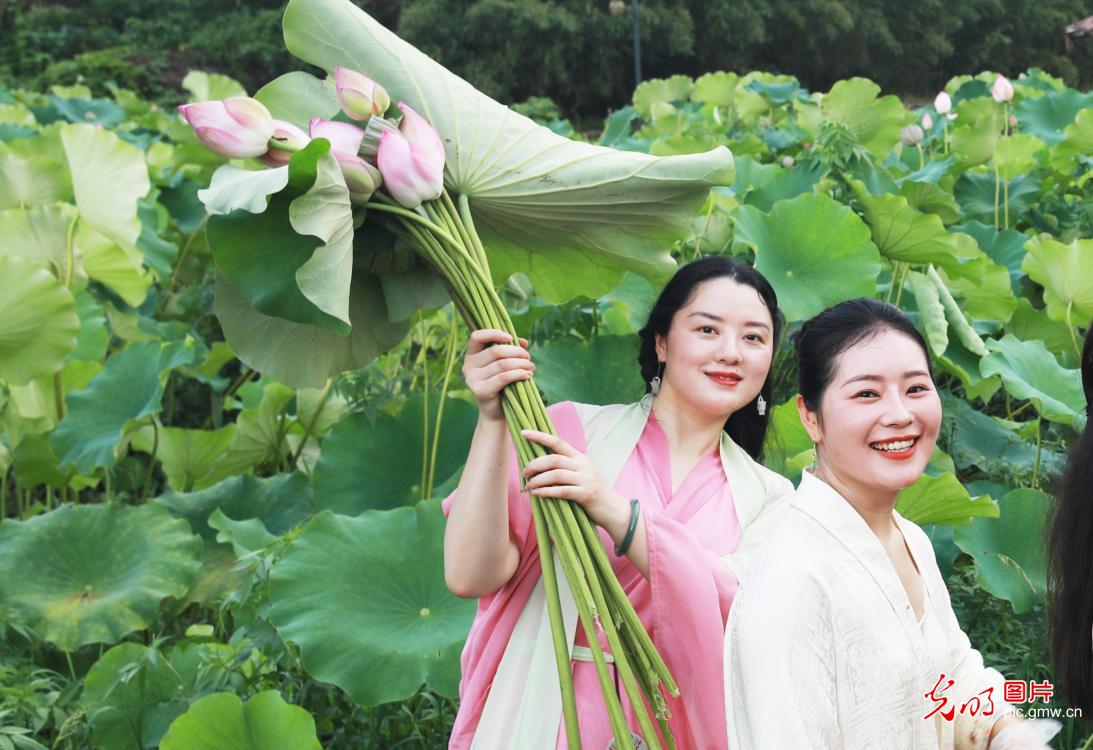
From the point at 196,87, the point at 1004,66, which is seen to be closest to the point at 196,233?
the point at 196,87

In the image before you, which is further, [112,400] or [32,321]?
[112,400]

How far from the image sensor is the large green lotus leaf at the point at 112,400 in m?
3.15

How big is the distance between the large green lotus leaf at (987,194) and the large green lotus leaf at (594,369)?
6.15 ft

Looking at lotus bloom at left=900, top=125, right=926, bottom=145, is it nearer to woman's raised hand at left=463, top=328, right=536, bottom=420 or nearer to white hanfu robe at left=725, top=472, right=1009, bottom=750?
woman's raised hand at left=463, top=328, right=536, bottom=420

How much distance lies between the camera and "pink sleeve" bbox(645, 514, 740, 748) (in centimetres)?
150

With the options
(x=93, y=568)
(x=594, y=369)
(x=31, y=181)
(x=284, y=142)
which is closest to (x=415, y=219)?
(x=284, y=142)

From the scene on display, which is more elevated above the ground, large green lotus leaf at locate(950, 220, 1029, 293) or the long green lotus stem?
large green lotus leaf at locate(950, 220, 1029, 293)

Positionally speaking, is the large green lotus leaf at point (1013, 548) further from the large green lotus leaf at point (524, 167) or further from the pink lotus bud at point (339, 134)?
the pink lotus bud at point (339, 134)

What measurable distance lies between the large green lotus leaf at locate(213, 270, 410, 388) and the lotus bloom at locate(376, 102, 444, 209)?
0.20 metres

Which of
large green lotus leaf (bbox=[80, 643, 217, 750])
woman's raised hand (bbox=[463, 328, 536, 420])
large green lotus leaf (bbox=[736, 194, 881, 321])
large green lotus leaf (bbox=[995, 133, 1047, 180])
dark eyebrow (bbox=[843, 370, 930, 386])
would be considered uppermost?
large green lotus leaf (bbox=[995, 133, 1047, 180])

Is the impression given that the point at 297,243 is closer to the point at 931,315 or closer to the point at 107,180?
the point at 931,315

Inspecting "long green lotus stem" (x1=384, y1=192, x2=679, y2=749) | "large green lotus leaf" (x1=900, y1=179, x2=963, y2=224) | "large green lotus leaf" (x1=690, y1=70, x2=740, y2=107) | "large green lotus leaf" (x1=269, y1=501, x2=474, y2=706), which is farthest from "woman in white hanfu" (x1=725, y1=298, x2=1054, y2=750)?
"large green lotus leaf" (x1=690, y1=70, x2=740, y2=107)

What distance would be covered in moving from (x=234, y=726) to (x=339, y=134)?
1.13 m

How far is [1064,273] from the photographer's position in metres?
2.89
